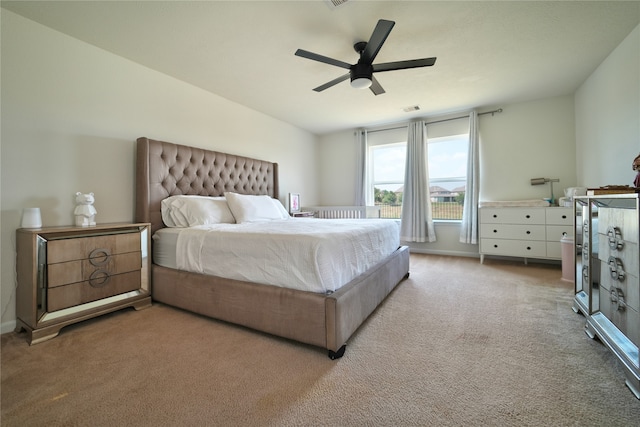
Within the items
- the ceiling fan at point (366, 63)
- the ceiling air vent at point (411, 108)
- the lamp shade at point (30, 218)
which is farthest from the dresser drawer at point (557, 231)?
the lamp shade at point (30, 218)

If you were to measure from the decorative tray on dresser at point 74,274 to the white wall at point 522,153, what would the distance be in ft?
14.5

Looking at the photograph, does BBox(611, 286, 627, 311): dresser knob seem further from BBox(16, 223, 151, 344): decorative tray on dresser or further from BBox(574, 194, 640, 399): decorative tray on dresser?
BBox(16, 223, 151, 344): decorative tray on dresser

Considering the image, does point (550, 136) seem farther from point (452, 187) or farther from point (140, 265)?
point (140, 265)

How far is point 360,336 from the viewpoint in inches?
69.4

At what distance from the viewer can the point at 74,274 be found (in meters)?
1.88

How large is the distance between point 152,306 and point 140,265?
1.33 feet

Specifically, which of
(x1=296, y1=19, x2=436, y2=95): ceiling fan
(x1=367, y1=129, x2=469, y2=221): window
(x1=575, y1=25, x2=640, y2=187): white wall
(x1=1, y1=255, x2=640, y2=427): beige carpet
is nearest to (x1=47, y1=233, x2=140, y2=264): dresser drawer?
(x1=1, y1=255, x2=640, y2=427): beige carpet

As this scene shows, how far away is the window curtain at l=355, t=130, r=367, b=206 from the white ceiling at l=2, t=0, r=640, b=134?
1705 millimetres

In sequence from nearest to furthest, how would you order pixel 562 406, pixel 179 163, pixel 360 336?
pixel 562 406, pixel 360 336, pixel 179 163

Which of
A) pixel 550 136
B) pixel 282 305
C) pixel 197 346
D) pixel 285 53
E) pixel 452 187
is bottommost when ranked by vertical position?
pixel 197 346

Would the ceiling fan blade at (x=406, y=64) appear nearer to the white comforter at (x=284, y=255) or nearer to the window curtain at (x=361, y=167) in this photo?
the white comforter at (x=284, y=255)

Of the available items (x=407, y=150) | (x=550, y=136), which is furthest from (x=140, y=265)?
(x=550, y=136)

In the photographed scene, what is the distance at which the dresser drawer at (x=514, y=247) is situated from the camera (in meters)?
3.50

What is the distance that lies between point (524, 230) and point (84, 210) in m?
5.10
